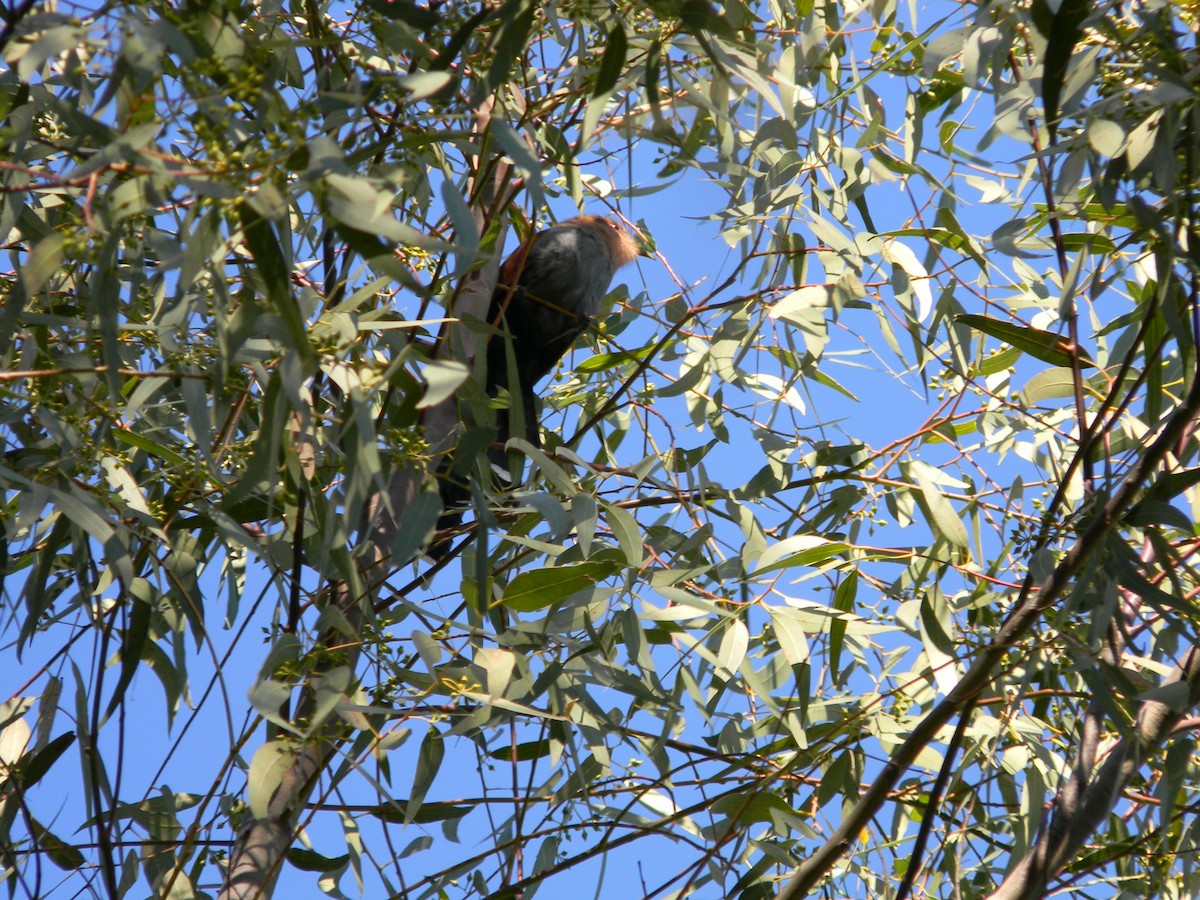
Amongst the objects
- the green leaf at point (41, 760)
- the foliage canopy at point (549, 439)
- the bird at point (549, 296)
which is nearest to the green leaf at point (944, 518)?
the foliage canopy at point (549, 439)

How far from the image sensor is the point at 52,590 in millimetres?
1546

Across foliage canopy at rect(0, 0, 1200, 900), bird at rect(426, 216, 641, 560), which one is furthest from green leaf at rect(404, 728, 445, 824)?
bird at rect(426, 216, 641, 560)

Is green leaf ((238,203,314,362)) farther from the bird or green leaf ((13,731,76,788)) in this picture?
the bird

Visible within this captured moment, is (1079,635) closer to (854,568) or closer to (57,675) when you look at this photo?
(854,568)

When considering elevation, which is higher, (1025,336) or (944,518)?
(1025,336)

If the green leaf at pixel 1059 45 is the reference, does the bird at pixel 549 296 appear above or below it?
above

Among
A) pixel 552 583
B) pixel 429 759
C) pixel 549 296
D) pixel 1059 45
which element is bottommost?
pixel 429 759

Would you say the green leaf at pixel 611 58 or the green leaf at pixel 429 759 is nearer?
the green leaf at pixel 611 58

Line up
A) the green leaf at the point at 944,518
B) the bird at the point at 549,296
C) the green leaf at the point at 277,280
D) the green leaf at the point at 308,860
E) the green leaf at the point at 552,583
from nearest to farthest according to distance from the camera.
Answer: the green leaf at the point at 277,280, the green leaf at the point at 552,583, the green leaf at the point at 944,518, the green leaf at the point at 308,860, the bird at the point at 549,296

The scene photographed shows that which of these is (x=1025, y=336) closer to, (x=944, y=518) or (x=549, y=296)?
(x=944, y=518)

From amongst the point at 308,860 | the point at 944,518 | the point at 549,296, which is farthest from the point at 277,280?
the point at 549,296

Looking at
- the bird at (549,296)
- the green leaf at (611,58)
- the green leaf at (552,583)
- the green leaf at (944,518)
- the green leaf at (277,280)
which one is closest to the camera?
the green leaf at (277,280)

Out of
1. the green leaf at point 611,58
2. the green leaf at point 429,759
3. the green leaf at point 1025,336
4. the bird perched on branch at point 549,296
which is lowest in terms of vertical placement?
the green leaf at point 429,759

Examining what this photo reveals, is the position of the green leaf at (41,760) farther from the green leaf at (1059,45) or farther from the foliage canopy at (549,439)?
the green leaf at (1059,45)
